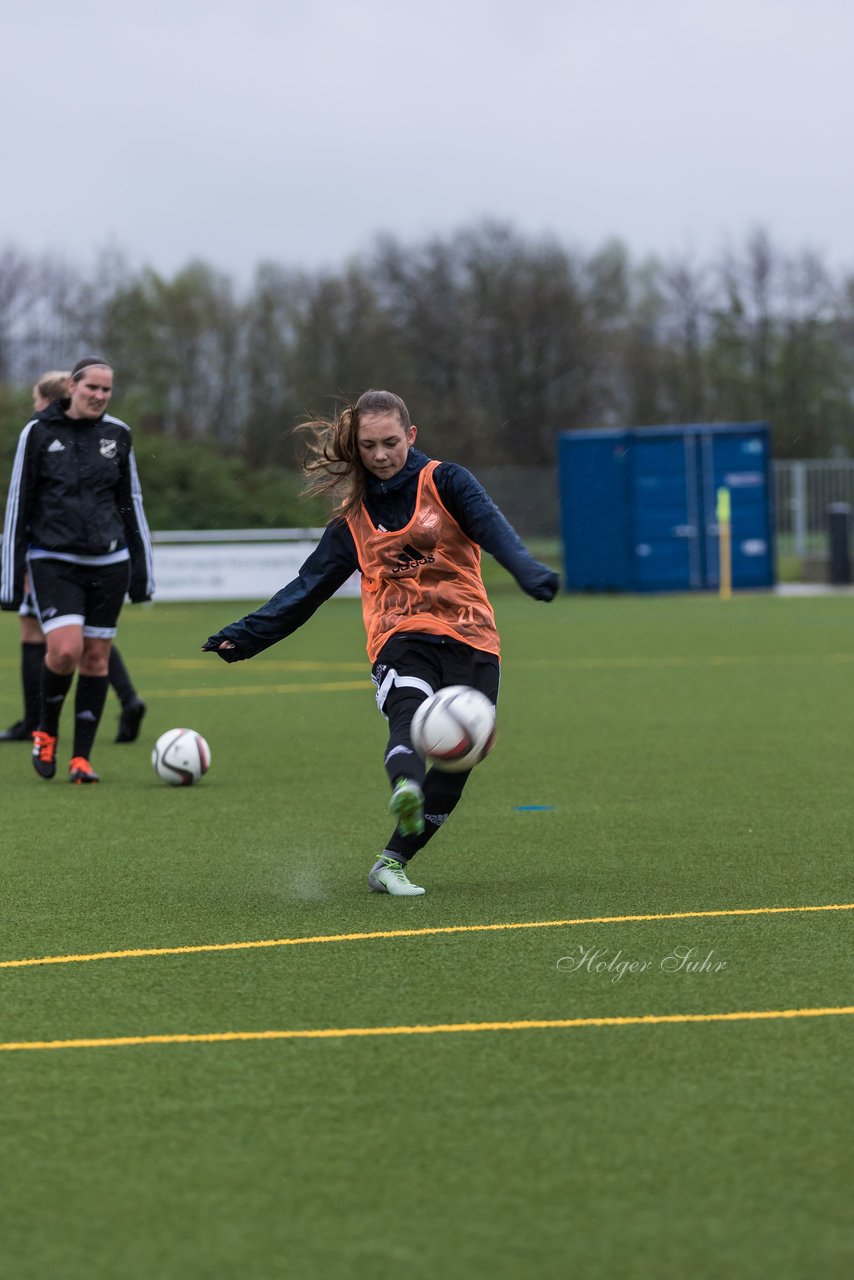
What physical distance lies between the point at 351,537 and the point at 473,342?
50455 millimetres

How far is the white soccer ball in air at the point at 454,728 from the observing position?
6.16 meters

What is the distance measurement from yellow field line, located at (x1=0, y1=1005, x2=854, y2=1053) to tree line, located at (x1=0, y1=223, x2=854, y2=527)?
4128 cm

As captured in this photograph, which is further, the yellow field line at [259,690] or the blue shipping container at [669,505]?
the blue shipping container at [669,505]

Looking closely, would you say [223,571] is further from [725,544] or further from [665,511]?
[725,544]

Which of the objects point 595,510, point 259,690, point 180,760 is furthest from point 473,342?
point 180,760

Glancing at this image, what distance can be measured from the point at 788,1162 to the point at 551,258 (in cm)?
5501

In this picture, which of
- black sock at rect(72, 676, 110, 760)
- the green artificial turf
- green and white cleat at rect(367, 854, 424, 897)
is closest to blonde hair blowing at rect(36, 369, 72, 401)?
black sock at rect(72, 676, 110, 760)

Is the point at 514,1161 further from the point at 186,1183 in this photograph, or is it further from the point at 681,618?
the point at 681,618

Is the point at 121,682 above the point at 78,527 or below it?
below

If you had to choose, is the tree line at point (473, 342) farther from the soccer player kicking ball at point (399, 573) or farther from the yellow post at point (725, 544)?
the soccer player kicking ball at point (399, 573)

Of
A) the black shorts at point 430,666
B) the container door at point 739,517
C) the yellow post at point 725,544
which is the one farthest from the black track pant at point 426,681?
the container door at point 739,517

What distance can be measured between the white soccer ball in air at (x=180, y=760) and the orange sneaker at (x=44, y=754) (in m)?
0.62

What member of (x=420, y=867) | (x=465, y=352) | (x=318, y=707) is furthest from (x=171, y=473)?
(x=420, y=867)

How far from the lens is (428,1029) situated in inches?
181
